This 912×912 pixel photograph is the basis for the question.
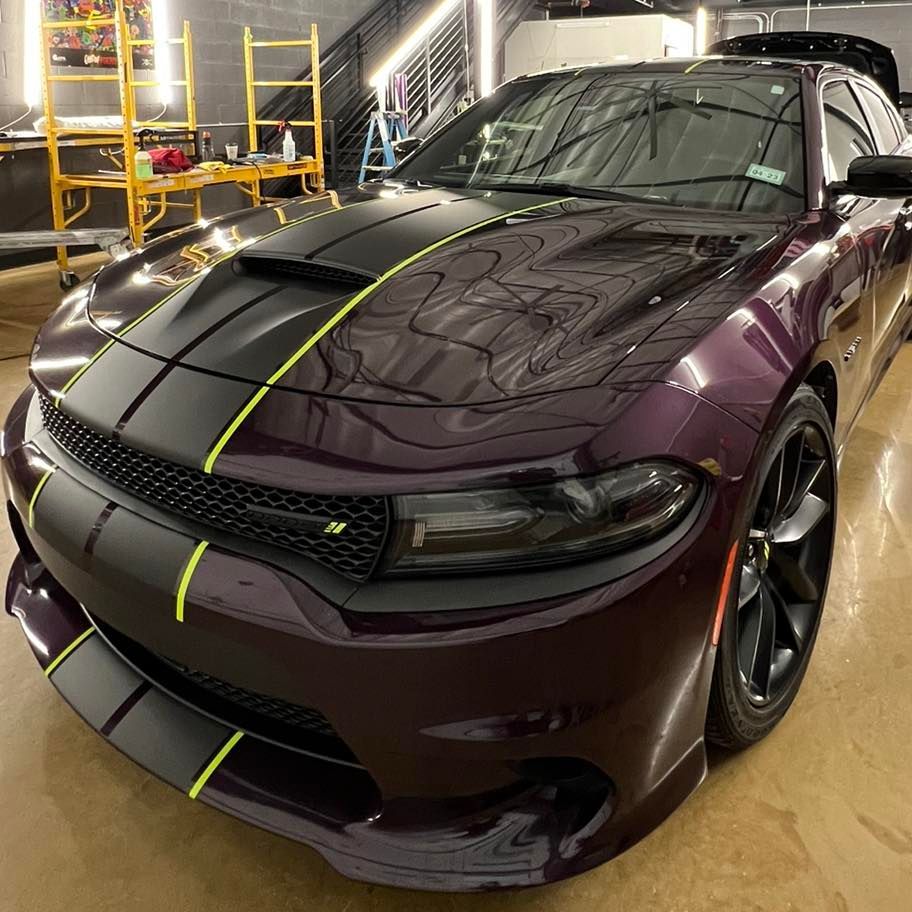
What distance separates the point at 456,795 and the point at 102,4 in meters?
6.64

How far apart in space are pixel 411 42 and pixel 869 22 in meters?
5.25

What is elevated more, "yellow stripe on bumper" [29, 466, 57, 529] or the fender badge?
the fender badge

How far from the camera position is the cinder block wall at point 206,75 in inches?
224

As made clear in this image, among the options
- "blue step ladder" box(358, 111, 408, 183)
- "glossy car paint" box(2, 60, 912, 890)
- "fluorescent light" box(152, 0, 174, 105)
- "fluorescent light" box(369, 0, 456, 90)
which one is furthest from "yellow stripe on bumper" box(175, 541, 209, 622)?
"fluorescent light" box(369, 0, 456, 90)

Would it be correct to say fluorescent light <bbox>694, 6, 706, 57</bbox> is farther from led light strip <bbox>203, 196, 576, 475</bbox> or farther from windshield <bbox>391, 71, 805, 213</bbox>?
led light strip <bbox>203, 196, 576, 475</bbox>

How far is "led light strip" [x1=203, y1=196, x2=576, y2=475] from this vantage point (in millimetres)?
1051

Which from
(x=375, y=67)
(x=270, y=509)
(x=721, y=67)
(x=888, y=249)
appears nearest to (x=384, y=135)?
(x=375, y=67)

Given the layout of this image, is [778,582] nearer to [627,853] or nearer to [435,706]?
[627,853]

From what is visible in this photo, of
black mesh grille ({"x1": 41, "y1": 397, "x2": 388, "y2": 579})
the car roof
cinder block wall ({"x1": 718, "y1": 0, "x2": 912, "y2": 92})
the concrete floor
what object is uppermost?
cinder block wall ({"x1": 718, "y1": 0, "x2": 912, "y2": 92})

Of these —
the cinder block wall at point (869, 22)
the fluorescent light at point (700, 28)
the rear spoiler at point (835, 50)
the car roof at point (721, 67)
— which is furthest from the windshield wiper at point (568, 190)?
the fluorescent light at point (700, 28)

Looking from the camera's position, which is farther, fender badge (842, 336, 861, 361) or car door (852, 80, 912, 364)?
car door (852, 80, 912, 364)

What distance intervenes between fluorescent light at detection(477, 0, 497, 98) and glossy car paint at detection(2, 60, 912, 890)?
8.65 metres

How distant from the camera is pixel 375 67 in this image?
352 inches

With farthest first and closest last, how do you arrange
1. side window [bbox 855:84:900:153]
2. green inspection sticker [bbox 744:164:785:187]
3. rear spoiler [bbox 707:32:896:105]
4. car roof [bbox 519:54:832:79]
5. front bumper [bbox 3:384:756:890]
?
rear spoiler [bbox 707:32:896:105] < side window [bbox 855:84:900:153] < car roof [bbox 519:54:832:79] < green inspection sticker [bbox 744:164:785:187] < front bumper [bbox 3:384:756:890]
